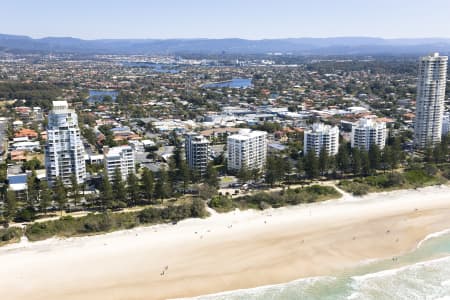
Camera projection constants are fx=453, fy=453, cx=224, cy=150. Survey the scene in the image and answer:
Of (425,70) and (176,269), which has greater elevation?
(425,70)

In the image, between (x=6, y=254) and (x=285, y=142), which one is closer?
(x=6, y=254)

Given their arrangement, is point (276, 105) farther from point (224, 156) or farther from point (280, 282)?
point (280, 282)

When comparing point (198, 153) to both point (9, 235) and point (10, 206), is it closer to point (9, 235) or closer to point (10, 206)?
point (10, 206)

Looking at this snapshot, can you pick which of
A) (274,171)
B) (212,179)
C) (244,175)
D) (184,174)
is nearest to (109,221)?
(184,174)

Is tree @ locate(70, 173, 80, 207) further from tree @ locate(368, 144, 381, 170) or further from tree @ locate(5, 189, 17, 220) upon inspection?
tree @ locate(368, 144, 381, 170)

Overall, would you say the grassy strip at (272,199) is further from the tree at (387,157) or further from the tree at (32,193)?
the tree at (32,193)

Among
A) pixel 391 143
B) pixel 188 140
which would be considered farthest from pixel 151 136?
pixel 391 143
